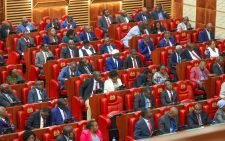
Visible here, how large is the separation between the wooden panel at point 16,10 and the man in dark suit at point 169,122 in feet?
28.0

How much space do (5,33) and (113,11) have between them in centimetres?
457

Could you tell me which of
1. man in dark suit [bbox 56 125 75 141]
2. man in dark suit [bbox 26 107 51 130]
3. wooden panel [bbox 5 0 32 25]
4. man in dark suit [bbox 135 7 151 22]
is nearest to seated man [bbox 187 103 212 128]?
man in dark suit [bbox 56 125 75 141]

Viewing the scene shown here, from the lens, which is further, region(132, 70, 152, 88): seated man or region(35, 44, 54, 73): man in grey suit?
region(35, 44, 54, 73): man in grey suit

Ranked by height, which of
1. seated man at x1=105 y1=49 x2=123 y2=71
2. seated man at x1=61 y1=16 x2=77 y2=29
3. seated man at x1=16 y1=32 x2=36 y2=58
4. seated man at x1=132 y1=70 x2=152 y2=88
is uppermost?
seated man at x1=61 y1=16 x2=77 y2=29

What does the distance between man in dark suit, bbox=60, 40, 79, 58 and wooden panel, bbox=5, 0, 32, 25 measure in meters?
4.36

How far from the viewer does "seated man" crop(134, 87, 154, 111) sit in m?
7.85

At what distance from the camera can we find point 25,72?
10.7 meters

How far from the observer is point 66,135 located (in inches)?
244

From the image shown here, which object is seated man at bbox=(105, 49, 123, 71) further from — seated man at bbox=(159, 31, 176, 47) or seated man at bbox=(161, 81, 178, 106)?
seated man at bbox=(161, 81, 178, 106)

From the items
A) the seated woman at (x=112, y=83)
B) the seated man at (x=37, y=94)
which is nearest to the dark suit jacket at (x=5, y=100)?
the seated man at (x=37, y=94)

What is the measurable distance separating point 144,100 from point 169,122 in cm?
96

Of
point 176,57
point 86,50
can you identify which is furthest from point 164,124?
point 86,50

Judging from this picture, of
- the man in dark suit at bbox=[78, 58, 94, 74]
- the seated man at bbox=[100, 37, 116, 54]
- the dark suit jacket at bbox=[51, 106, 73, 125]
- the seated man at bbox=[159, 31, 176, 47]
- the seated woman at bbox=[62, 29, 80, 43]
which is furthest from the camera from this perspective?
the seated woman at bbox=[62, 29, 80, 43]

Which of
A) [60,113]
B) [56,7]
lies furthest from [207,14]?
[60,113]
